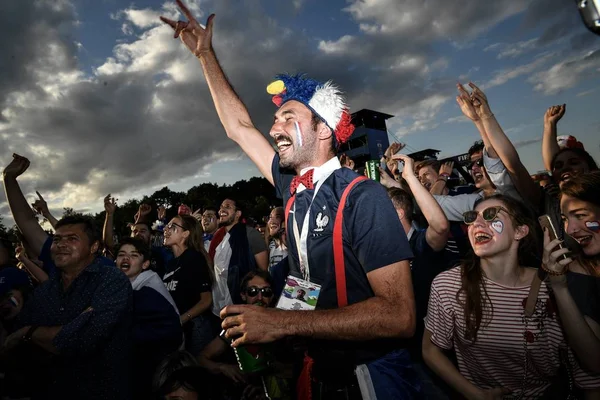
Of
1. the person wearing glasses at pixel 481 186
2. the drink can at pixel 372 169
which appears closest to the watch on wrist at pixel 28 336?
the drink can at pixel 372 169

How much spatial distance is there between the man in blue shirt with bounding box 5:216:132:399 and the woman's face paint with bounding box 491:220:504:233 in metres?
3.39

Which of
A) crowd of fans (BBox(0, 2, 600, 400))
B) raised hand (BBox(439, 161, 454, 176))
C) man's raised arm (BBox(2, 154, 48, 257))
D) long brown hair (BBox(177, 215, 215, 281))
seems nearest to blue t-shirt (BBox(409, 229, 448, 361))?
crowd of fans (BBox(0, 2, 600, 400))

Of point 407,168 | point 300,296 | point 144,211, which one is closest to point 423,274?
point 407,168

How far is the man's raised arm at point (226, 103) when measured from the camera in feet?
9.67

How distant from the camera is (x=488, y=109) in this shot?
388 cm

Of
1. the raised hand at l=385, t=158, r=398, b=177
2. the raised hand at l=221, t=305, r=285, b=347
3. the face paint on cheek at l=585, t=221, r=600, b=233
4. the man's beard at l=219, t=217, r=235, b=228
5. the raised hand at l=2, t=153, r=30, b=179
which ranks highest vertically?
the raised hand at l=2, t=153, r=30, b=179

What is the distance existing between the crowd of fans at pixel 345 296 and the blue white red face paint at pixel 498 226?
0.4 inches

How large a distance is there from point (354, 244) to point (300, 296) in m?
0.43

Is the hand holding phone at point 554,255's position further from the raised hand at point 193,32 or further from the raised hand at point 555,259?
the raised hand at point 193,32

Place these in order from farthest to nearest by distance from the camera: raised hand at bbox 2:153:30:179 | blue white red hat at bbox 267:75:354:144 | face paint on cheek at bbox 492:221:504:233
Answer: raised hand at bbox 2:153:30:179 → face paint on cheek at bbox 492:221:504:233 → blue white red hat at bbox 267:75:354:144

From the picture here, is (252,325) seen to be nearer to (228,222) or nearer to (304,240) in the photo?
(304,240)

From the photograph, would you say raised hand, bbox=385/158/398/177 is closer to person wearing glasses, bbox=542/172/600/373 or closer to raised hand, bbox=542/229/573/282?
person wearing glasses, bbox=542/172/600/373

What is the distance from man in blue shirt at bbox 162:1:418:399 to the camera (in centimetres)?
156

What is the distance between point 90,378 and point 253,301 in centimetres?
168
